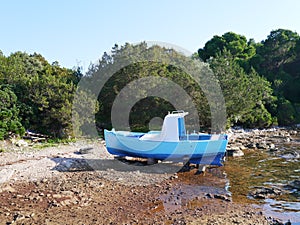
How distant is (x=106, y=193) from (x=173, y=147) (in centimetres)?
589

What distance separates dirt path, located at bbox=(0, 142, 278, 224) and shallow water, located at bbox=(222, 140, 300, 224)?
818mm

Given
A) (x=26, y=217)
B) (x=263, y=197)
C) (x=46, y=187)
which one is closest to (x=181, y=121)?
(x=263, y=197)

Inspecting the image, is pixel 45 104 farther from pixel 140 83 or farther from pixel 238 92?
pixel 238 92

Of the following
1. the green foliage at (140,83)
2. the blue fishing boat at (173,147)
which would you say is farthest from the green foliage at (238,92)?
the blue fishing boat at (173,147)

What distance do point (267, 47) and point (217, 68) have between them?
95.1 ft

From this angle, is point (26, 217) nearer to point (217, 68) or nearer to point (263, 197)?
point (263, 197)

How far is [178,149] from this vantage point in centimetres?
1791

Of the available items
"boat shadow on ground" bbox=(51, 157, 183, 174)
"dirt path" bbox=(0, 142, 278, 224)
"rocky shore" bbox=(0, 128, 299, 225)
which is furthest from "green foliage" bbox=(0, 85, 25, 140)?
"boat shadow on ground" bbox=(51, 157, 183, 174)

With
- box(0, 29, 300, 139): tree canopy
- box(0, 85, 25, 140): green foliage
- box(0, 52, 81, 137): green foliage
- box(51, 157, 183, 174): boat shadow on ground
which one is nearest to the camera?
box(51, 157, 183, 174): boat shadow on ground

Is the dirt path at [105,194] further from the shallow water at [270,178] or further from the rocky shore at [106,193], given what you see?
the shallow water at [270,178]

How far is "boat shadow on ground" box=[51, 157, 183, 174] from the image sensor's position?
17.0 meters

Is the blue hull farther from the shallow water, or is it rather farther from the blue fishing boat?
the shallow water

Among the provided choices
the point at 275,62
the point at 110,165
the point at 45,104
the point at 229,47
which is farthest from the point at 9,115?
the point at 275,62

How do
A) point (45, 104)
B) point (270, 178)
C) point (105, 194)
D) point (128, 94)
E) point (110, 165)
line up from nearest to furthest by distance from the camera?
point (105, 194), point (270, 178), point (110, 165), point (45, 104), point (128, 94)
